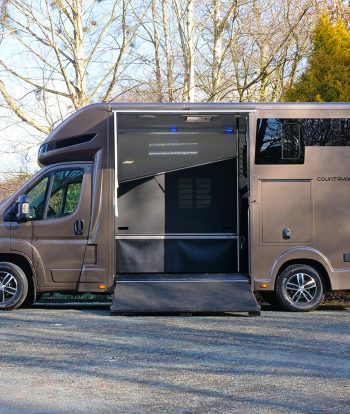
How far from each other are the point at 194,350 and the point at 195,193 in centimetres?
513

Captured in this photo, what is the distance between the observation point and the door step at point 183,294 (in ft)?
36.8

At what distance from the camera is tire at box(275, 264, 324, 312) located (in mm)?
11953

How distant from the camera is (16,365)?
7602 millimetres

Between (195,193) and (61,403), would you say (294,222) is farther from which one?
(61,403)

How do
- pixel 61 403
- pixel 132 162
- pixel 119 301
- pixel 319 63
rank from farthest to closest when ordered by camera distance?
pixel 319 63, pixel 132 162, pixel 119 301, pixel 61 403

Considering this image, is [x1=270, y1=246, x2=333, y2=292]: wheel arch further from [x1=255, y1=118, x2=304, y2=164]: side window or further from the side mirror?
the side mirror

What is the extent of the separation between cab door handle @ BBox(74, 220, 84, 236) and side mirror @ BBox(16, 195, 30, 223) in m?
0.75

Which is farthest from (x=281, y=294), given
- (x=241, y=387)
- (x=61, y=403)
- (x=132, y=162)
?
(x=61, y=403)

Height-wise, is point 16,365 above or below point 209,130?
below

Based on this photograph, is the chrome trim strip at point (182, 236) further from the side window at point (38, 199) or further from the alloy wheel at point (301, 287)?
the side window at point (38, 199)

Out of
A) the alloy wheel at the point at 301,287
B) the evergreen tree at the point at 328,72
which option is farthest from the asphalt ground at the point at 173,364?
the evergreen tree at the point at 328,72

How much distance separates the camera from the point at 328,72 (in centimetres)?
1611

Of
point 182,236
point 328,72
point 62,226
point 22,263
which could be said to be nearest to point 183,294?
point 182,236

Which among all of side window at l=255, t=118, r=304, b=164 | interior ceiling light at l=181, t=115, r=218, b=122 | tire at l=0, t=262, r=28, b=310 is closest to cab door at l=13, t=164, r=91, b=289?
tire at l=0, t=262, r=28, b=310
